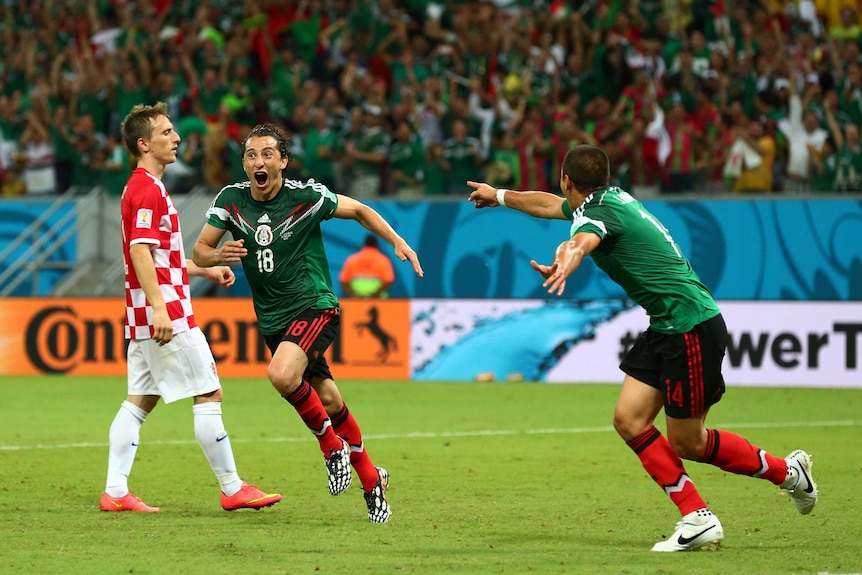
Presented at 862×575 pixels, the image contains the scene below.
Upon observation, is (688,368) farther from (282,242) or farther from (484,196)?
(282,242)

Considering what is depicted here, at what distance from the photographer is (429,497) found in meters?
8.73

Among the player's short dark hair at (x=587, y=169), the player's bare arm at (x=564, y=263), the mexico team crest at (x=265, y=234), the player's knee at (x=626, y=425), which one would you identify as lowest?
the player's knee at (x=626, y=425)

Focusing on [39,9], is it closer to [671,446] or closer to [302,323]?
[302,323]

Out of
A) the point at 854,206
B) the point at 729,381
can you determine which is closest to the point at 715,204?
the point at 854,206

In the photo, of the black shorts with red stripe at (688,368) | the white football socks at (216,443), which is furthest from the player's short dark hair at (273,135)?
the black shorts with red stripe at (688,368)

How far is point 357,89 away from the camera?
21.9 metres

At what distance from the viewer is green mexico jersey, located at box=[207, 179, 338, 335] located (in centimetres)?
802

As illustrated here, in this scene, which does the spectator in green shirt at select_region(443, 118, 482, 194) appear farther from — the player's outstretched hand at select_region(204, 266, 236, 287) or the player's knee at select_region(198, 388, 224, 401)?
the player's knee at select_region(198, 388, 224, 401)

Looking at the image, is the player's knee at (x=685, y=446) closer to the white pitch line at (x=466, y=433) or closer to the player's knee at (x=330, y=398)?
the player's knee at (x=330, y=398)

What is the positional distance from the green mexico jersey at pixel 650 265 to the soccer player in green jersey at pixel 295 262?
56.4 inches

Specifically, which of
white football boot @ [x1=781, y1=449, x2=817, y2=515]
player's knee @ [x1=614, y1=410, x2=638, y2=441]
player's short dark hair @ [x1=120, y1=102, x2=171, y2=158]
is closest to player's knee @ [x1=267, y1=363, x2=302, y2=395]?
player's short dark hair @ [x1=120, y1=102, x2=171, y2=158]

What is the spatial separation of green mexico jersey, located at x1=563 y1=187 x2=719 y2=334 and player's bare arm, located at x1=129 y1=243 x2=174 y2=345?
2330mm

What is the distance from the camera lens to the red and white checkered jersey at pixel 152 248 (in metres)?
7.90

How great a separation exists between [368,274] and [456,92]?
10.6ft
